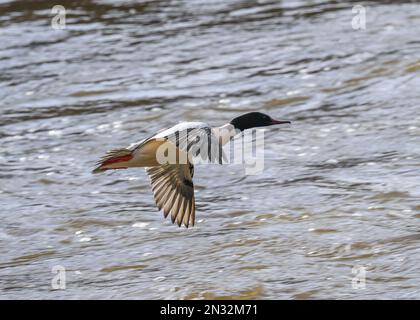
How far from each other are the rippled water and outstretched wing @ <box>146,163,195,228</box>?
42cm

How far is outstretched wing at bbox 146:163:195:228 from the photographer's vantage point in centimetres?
790

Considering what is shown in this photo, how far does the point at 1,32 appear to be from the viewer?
1426 centimetres

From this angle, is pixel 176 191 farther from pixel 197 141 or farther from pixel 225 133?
pixel 197 141

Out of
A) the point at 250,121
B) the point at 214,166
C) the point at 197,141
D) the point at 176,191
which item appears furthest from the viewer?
the point at 214,166

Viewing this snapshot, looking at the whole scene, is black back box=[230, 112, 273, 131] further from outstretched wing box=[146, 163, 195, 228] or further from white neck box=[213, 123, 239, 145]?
outstretched wing box=[146, 163, 195, 228]

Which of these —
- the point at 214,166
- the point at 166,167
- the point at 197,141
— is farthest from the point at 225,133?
the point at 214,166

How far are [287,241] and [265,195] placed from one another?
1.05m

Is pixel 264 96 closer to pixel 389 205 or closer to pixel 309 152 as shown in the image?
pixel 309 152

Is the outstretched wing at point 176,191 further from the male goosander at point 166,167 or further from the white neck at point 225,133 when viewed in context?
the white neck at point 225,133

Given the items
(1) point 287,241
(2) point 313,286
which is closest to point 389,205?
(1) point 287,241

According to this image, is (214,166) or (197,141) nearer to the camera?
(197,141)

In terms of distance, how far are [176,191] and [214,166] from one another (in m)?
2.31

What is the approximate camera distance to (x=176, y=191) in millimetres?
7984

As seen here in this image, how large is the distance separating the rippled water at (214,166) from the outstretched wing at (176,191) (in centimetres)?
42
